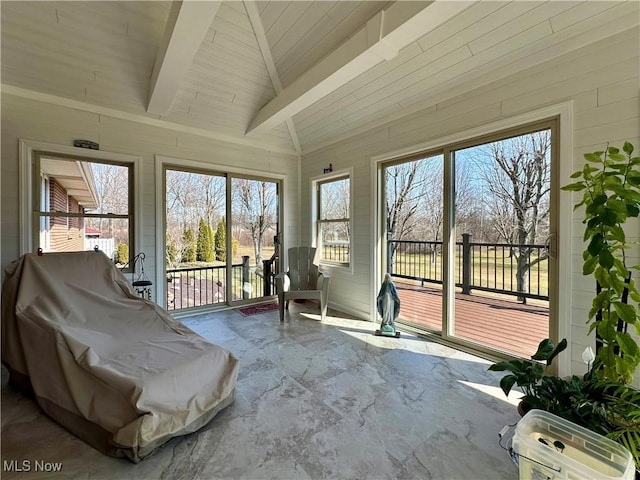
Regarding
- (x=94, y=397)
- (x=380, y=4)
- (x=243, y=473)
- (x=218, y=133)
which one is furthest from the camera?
(x=218, y=133)

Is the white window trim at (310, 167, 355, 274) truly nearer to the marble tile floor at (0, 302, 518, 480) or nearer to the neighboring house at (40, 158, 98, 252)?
the marble tile floor at (0, 302, 518, 480)

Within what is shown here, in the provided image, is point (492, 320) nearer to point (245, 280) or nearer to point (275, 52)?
A: point (245, 280)

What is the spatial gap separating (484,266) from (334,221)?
91.9 inches

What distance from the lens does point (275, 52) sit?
135 inches

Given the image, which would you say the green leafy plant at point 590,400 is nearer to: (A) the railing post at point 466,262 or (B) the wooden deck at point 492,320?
(B) the wooden deck at point 492,320

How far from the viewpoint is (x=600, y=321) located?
5.17ft

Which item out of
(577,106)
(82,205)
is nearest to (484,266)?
(577,106)

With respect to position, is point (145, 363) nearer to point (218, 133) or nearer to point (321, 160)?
point (218, 133)

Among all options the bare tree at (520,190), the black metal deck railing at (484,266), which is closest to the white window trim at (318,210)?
the black metal deck railing at (484,266)

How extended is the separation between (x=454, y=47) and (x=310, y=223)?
3.13 meters

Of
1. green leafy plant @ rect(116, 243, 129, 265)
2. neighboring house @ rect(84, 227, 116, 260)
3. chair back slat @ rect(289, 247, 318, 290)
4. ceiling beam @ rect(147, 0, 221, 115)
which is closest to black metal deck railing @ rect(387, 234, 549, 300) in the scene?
chair back slat @ rect(289, 247, 318, 290)

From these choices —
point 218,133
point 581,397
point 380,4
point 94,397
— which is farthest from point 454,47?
point 94,397

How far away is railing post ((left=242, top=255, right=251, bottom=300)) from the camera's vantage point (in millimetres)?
4625

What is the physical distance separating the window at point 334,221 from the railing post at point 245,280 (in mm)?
1273
